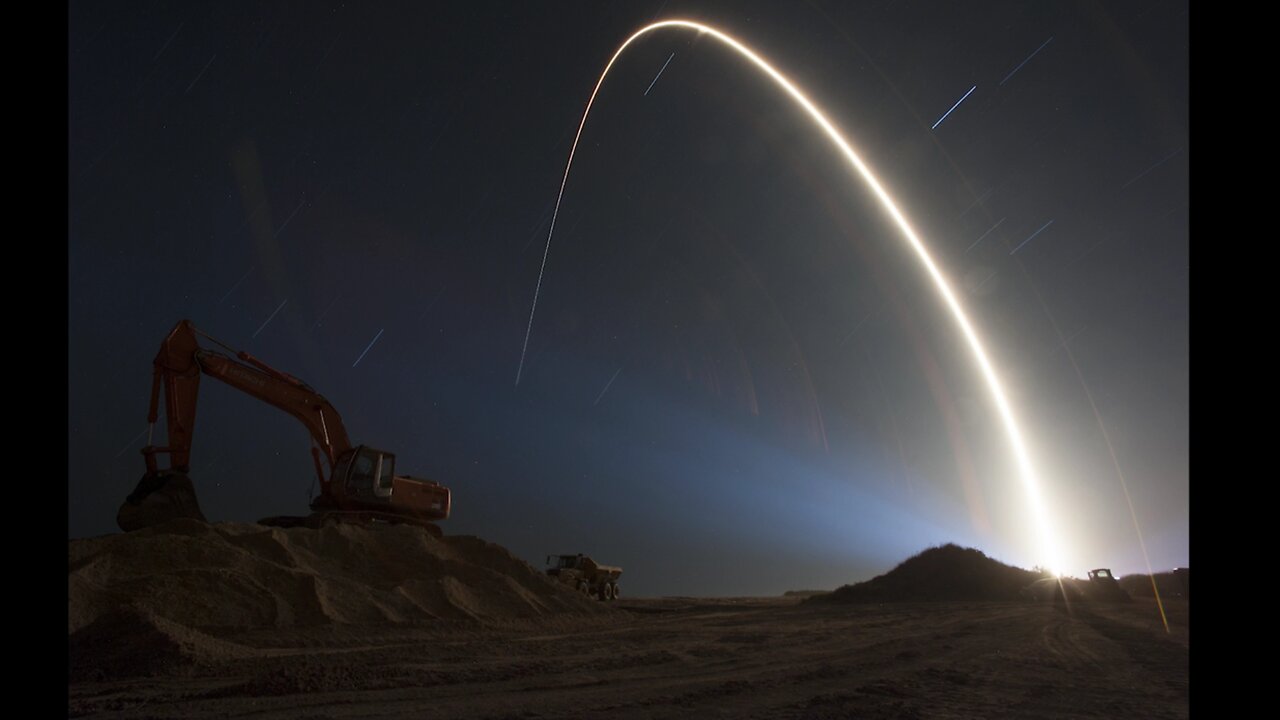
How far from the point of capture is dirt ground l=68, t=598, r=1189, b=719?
9547 mm

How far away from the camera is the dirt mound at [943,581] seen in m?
43.2

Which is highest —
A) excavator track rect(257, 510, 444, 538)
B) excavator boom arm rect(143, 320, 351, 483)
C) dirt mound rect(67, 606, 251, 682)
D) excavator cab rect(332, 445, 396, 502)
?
excavator boom arm rect(143, 320, 351, 483)

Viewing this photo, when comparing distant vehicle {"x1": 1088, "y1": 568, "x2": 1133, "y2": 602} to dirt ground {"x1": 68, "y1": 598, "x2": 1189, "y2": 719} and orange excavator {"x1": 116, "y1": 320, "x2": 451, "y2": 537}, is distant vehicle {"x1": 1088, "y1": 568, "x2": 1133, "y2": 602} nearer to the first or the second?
dirt ground {"x1": 68, "y1": 598, "x2": 1189, "y2": 719}

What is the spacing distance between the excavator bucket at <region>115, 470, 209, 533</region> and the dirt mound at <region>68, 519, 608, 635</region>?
0.71 meters

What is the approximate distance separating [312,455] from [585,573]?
1534cm

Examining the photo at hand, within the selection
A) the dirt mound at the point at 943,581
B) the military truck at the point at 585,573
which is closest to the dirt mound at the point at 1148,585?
the dirt mound at the point at 943,581

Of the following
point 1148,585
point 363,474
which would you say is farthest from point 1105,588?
point 363,474

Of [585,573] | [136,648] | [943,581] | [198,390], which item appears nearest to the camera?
[136,648]

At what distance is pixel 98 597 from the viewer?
632 inches

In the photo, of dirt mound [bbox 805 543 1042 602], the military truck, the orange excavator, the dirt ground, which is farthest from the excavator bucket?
dirt mound [bbox 805 543 1042 602]

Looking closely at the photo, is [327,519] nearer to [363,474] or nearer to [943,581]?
[363,474]

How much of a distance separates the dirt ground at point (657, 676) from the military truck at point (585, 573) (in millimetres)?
17121

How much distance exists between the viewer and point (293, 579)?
19375 millimetres
